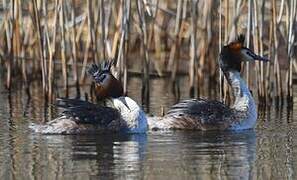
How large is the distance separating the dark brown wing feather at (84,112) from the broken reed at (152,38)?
1.98 m

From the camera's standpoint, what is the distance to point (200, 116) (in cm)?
1180

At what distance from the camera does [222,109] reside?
468 inches

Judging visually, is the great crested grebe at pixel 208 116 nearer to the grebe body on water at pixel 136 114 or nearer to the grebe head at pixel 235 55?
the grebe body on water at pixel 136 114

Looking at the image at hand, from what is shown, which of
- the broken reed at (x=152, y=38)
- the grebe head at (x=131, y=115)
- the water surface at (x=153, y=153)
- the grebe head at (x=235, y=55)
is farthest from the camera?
the broken reed at (x=152, y=38)

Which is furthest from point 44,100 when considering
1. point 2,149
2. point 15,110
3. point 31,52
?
point 2,149

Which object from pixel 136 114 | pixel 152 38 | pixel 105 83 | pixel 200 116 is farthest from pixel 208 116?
pixel 152 38

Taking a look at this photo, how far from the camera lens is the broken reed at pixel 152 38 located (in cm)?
1327

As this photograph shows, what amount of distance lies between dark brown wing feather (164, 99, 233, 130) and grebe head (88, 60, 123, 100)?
60 cm

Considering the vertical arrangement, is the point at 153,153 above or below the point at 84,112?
below

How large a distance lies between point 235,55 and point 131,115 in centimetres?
155

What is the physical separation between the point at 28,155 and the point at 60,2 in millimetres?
3865

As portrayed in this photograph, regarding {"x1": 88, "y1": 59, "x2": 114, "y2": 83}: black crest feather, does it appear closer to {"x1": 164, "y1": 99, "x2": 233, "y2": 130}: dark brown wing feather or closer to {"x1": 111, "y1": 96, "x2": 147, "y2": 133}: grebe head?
{"x1": 111, "y1": 96, "x2": 147, "y2": 133}: grebe head

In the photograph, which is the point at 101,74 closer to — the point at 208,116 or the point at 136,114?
the point at 136,114

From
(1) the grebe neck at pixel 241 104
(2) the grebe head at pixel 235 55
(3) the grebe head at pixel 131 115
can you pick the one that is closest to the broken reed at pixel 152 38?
(2) the grebe head at pixel 235 55
